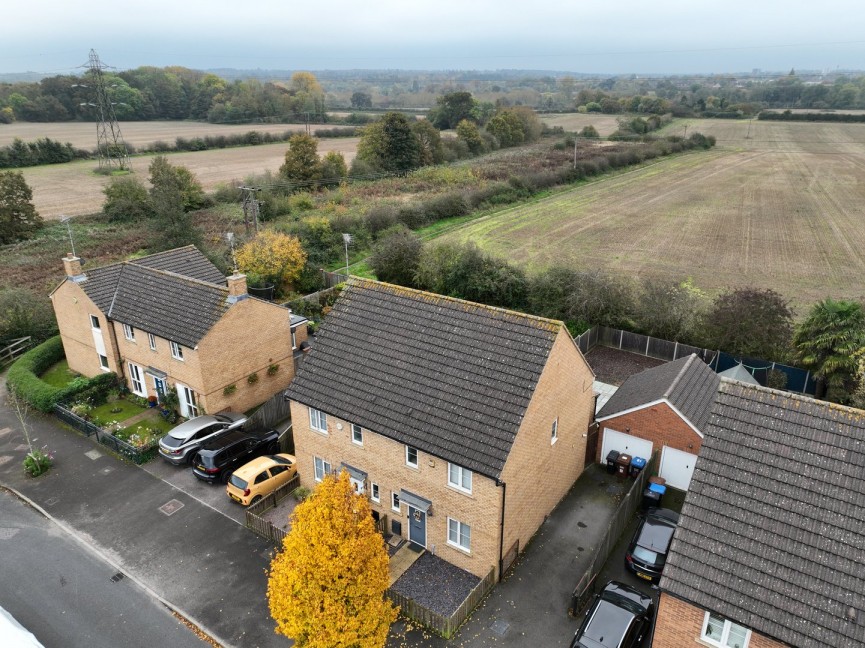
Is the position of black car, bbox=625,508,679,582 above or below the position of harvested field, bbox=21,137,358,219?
below

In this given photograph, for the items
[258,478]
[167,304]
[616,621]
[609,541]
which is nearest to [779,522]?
[616,621]

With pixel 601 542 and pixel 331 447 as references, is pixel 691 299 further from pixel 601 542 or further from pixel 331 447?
pixel 331 447

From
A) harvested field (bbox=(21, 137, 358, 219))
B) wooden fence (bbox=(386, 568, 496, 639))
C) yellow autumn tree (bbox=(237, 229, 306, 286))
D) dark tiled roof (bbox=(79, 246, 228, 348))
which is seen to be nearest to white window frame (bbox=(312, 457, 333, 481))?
wooden fence (bbox=(386, 568, 496, 639))

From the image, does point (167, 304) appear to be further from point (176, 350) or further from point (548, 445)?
point (548, 445)

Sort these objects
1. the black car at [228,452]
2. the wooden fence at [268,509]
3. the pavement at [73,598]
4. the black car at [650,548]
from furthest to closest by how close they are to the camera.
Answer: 1. the black car at [228,452]
2. the wooden fence at [268,509]
3. the black car at [650,548]
4. the pavement at [73,598]

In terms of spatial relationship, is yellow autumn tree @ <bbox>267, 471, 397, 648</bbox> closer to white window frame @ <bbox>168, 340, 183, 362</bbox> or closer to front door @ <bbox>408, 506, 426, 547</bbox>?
front door @ <bbox>408, 506, 426, 547</bbox>

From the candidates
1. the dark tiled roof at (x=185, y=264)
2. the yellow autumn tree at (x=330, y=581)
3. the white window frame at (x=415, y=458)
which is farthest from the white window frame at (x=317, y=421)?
the dark tiled roof at (x=185, y=264)

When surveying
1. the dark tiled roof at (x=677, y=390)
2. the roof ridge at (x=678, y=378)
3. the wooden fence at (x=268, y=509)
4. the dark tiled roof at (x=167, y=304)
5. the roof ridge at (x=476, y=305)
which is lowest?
the wooden fence at (x=268, y=509)

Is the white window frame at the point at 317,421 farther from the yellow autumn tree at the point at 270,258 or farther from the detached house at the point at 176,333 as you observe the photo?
the yellow autumn tree at the point at 270,258
